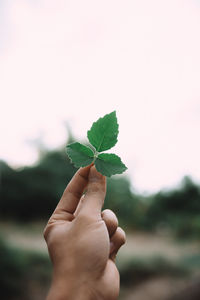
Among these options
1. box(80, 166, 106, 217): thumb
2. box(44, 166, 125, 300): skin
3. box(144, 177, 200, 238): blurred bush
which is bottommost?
box(44, 166, 125, 300): skin

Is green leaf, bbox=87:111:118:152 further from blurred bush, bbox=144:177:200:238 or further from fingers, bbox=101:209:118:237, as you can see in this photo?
blurred bush, bbox=144:177:200:238

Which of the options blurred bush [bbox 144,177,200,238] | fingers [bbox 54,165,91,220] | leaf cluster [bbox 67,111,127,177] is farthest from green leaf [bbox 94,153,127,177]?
blurred bush [bbox 144,177,200,238]

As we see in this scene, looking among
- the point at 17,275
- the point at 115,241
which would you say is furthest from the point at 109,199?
the point at 115,241

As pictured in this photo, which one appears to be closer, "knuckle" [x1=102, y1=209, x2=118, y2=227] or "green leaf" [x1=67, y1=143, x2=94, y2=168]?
"green leaf" [x1=67, y1=143, x2=94, y2=168]

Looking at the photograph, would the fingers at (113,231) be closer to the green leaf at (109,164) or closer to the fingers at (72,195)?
the fingers at (72,195)

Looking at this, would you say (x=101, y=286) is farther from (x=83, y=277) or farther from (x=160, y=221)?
(x=160, y=221)

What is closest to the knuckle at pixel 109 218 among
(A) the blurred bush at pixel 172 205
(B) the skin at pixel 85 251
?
(B) the skin at pixel 85 251

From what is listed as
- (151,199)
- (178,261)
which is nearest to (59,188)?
(151,199)
